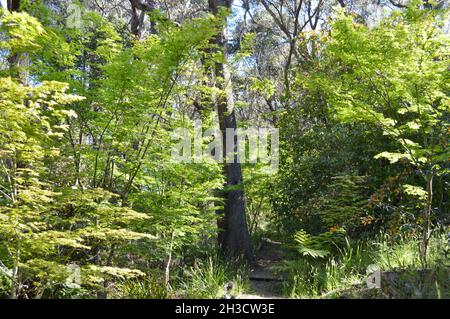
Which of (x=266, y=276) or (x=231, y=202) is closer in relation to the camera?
(x=266, y=276)

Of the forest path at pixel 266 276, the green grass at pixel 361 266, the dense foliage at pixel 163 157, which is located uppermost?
the dense foliage at pixel 163 157

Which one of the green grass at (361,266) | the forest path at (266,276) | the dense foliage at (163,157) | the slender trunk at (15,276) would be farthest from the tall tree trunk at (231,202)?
the slender trunk at (15,276)

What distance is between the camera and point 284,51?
67.6 feet

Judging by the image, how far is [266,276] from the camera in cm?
723

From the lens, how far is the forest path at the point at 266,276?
6014mm

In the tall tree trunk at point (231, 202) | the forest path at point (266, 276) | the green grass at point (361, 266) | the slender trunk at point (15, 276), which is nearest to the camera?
the slender trunk at point (15, 276)

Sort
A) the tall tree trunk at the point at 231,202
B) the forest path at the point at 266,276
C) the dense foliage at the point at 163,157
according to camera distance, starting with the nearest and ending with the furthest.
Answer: the dense foliage at the point at 163,157, the forest path at the point at 266,276, the tall tree trunk at the point at 231,202

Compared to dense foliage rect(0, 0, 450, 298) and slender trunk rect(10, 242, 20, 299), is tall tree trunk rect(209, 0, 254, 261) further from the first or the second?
slender trunk rect(10, 242, 20, 299)

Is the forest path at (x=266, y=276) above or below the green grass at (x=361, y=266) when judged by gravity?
below

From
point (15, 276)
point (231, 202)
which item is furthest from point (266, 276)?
point (15, 276)

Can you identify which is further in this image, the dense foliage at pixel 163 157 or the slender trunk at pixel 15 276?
the dense foliage at pixel 163 157

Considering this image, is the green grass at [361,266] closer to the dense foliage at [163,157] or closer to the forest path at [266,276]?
the dense foliage at [163,157]

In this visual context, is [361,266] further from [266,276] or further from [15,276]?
[15,276]

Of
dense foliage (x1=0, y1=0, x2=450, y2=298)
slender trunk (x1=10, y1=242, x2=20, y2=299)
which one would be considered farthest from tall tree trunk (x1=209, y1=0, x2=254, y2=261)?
slender trunk (x1=10, y1=242, x2=20, y2=299)
